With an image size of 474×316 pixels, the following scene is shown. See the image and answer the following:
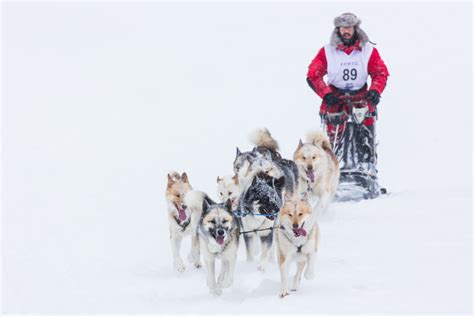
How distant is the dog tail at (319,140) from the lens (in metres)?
7.71

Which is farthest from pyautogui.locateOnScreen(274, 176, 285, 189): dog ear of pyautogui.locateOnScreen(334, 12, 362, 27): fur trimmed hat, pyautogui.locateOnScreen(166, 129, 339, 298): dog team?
pyautogui.locateOnScreen(334, 12, 362, 27): fur trimmed hat

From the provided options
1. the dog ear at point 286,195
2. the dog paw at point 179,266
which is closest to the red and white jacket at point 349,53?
the dog ear at point 286,195

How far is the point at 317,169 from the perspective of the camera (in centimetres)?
756

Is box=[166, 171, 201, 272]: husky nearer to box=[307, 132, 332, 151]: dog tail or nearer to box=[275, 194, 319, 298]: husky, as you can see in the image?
box=[275, 194, 319, 298]: husky

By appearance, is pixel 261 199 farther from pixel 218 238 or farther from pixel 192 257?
pixel 192 257

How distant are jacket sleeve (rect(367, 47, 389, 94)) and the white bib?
0.15ft

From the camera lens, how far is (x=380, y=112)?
17.3 m

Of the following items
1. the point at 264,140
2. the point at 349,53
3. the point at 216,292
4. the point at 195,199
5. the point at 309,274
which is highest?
the point at 349,53

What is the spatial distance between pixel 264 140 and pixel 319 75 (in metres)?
1.30

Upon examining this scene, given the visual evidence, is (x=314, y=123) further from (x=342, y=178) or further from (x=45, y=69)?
(x=45, y=69)

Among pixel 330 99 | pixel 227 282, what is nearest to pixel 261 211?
pixel 227 282

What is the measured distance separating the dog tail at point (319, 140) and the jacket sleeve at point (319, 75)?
59 centimetres

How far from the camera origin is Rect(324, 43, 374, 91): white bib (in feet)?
27.1

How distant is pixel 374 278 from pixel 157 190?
4.94 metres
